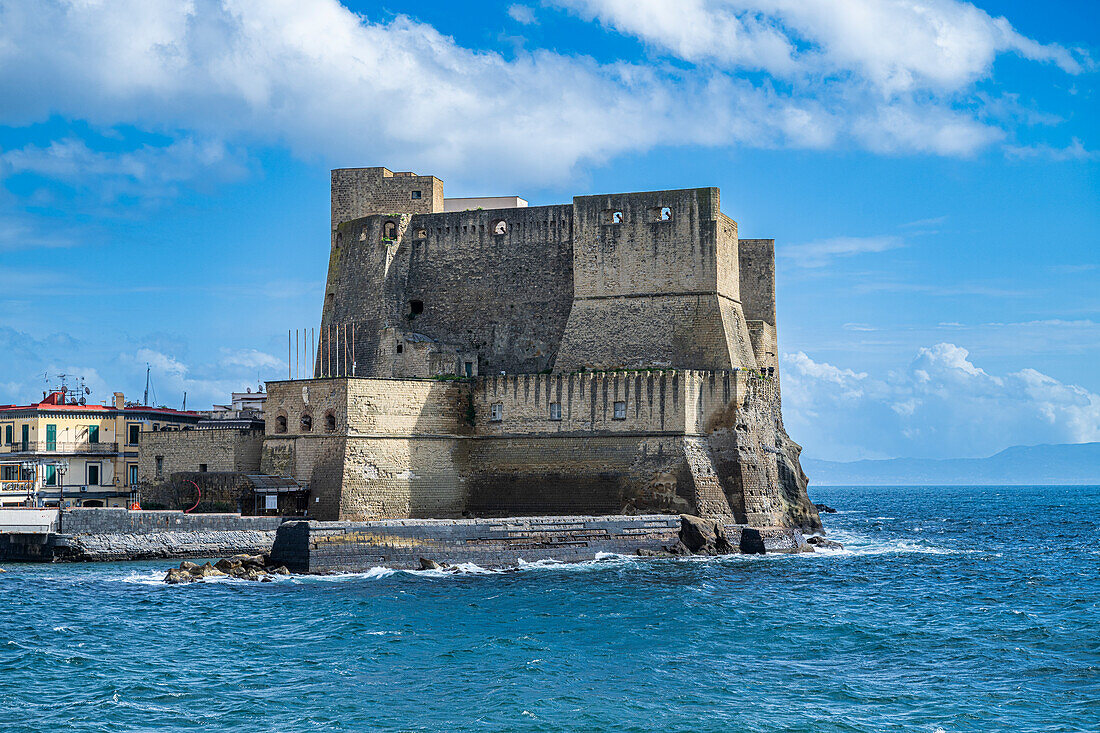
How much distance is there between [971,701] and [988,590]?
1366 cm

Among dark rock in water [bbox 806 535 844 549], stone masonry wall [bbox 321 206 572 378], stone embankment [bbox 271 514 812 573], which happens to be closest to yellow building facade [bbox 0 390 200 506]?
stone masonry wall [bbox 321 206 572 378]

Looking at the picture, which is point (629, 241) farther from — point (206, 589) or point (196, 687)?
point (196, 687)

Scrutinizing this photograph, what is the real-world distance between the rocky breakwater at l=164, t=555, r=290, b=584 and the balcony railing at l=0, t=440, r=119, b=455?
13198mm

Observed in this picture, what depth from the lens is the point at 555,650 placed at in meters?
21.4

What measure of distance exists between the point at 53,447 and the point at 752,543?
23.0 m

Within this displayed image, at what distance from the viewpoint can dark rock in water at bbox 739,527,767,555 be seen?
117 feet

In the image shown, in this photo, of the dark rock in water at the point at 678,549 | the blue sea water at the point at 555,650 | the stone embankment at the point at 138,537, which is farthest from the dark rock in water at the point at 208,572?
the dark rock in water at the point at 678,549

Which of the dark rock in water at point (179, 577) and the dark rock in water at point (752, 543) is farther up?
the dark rock in water at point (752, 543)

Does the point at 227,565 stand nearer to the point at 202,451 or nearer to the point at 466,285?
the point at 202,451

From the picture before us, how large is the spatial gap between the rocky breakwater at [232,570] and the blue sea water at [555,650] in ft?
1.83

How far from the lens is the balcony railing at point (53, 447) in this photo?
135ft

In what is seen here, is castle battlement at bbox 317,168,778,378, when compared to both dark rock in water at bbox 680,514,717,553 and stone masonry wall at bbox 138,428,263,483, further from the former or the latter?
dark rock in water at bbox 680,514,717,553

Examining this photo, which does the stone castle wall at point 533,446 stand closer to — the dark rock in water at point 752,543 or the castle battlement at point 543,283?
the dark rock in water at point 752,543

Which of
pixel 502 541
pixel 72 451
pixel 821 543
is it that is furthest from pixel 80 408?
pixel 821 543
